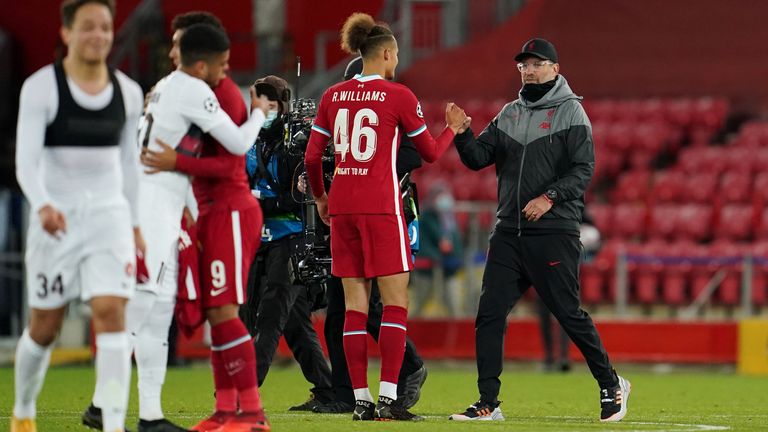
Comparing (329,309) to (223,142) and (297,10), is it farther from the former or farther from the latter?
(297,10)

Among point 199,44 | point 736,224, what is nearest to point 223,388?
point 199,44

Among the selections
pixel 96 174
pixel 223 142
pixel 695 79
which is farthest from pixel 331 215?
pixel 695 79

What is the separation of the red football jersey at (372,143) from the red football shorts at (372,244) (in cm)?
5

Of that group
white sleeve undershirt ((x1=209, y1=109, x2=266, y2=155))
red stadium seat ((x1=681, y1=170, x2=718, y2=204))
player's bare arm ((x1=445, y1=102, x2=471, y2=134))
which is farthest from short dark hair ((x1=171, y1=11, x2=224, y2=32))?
red stadium seat ((x1=681, y1=170, x2=718, y2=204))

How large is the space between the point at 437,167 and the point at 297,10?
21.5 feet

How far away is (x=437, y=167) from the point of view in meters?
22.2

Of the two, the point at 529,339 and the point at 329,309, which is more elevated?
the point at 329,309

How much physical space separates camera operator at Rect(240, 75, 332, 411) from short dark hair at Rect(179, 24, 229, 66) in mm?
1808

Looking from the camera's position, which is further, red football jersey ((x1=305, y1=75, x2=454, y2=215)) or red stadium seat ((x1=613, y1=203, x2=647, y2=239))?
red stadium seat ((x1=613, y1=203, x2=647, y2=239))

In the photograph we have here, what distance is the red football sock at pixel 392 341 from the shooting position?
8461 mm

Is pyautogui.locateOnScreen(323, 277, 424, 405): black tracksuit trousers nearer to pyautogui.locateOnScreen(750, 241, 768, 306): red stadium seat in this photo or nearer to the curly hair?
the curly hair

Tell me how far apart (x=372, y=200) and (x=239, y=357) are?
4.96ft

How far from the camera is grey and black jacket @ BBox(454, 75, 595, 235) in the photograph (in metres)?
9.16

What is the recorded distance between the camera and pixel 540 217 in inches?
360
